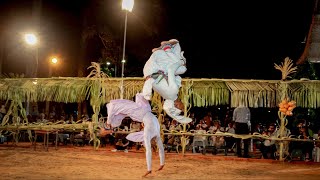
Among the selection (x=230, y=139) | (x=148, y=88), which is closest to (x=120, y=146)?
(x=230, y=139)

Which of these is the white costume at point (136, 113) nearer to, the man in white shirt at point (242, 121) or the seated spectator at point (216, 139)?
the man in white shirt at point (242, 121)

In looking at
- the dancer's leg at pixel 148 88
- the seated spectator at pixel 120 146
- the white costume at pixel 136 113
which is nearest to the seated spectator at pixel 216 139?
the seated spectator at pixel 120 146

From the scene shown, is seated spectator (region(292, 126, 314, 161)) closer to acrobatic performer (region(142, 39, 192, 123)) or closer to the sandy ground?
the sandy ground

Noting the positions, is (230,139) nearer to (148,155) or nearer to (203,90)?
(203,90)

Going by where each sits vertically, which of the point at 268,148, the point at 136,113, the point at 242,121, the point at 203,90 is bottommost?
the point at 268,148

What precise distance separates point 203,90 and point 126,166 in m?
4.56

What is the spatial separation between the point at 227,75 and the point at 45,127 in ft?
51.0

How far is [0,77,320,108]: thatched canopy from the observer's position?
543 inches

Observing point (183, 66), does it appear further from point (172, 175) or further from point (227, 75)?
point (227, 75)

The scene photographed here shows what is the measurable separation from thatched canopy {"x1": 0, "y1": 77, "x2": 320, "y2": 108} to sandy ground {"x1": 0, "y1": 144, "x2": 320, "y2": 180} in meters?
1.95

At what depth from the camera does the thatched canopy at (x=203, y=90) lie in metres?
13.8

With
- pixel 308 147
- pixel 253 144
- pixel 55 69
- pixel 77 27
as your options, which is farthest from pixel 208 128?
pixel 55 69

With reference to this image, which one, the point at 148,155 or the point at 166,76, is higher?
the point at 166,76

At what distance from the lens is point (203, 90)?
47.0 ft
